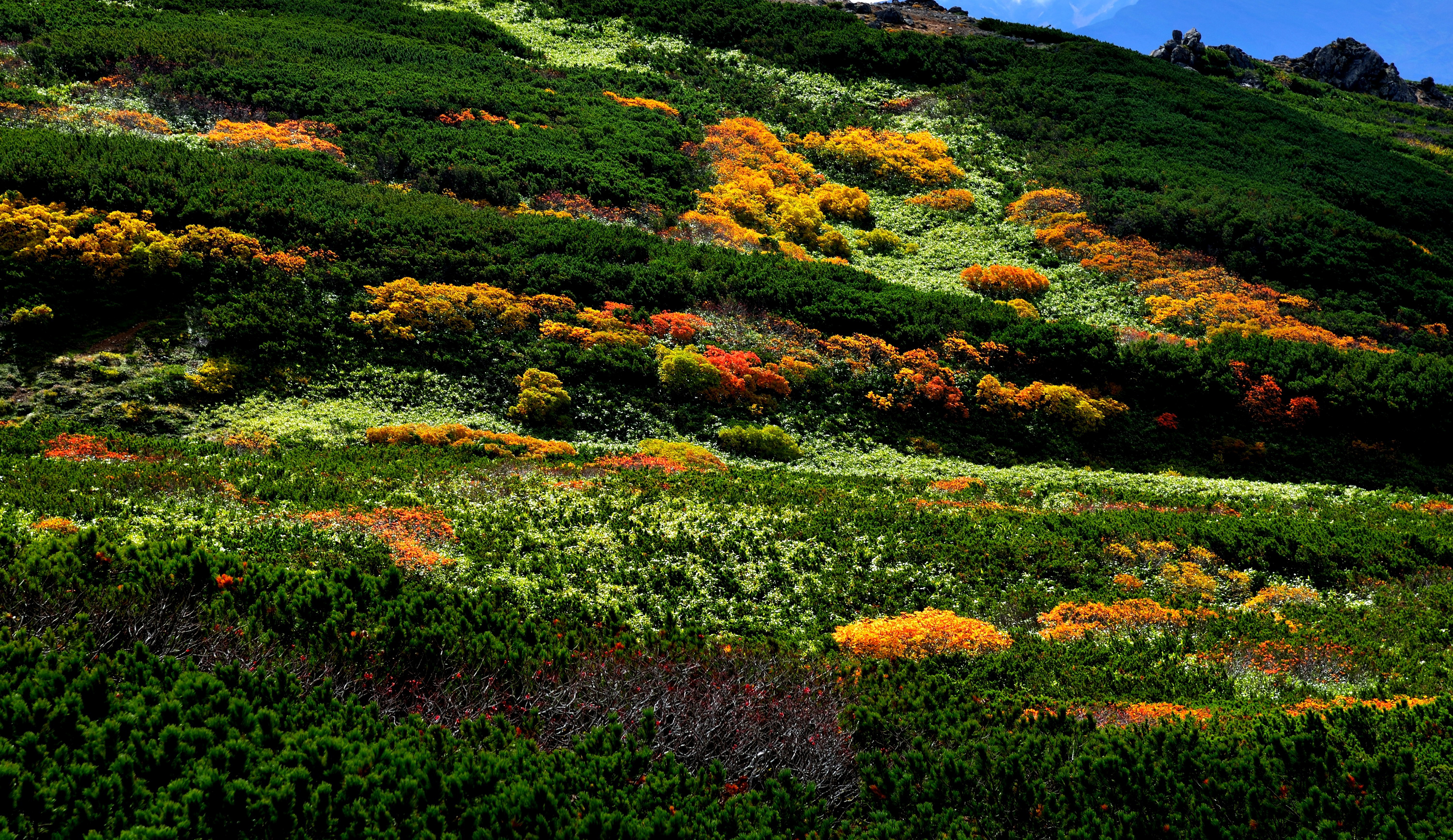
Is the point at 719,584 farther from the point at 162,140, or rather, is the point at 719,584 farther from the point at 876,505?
the point at 162,140

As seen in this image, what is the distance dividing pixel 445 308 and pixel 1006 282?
80.7ft

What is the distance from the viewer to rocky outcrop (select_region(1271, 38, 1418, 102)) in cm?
7775

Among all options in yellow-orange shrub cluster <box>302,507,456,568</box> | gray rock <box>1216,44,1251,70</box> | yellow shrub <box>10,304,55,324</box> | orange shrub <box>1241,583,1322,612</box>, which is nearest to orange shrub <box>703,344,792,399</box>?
yellow-orange shrub cluster <box>302,507,456,568</box>

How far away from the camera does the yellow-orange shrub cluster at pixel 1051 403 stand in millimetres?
25250

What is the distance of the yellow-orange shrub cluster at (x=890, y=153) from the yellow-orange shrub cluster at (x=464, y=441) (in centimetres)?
3326

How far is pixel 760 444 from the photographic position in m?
21.8

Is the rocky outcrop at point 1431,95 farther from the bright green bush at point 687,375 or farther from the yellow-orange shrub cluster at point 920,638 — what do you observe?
the yellow-orange shrub cluster at point 920,638

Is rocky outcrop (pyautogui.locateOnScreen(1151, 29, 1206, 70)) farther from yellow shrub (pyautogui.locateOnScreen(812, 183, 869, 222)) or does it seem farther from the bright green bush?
the bright green bush

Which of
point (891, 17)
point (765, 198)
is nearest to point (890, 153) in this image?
point (765, 198)

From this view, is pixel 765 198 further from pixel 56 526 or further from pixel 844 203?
pixel 56 526

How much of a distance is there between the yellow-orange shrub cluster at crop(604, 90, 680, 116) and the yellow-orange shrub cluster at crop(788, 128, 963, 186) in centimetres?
813

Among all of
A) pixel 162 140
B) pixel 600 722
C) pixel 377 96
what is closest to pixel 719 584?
pixel 600 722

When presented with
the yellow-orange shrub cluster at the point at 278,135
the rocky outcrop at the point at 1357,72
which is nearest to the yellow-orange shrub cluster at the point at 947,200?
the yellow-orange shrub cluster at the point at 278,135

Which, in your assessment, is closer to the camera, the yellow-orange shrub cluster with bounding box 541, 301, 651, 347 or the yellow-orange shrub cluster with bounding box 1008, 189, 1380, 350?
A: the yellow-orange shrub cluster with bounding box 541, 301, 651, 347
